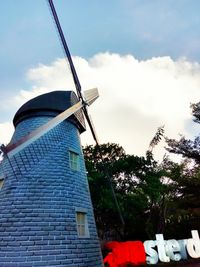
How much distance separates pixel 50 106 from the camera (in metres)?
11.0

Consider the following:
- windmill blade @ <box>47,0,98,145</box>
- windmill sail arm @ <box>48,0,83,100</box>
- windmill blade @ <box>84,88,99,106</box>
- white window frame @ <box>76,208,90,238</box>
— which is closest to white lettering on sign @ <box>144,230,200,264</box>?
white window frame @ <box>76,208,90,238</box>

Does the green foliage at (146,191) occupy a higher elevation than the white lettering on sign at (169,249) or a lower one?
higher

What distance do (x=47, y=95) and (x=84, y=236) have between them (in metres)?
6.40

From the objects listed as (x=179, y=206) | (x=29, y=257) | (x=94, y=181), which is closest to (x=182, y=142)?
(x=179, y=206)

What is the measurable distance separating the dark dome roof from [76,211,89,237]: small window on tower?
415cm

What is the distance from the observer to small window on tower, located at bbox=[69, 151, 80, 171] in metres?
10.2

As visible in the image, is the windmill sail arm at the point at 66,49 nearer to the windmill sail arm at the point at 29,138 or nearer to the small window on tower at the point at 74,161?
the windmill sail arm at the point at 29,138

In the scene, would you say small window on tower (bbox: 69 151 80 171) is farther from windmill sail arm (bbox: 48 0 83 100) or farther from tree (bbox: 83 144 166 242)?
tree (bbox: 83 144 166 242)

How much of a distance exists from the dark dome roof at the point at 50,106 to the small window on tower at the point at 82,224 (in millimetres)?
4146

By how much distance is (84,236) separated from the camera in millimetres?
8648

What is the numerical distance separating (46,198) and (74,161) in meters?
2.38

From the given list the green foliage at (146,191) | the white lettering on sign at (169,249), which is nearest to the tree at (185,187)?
the green foliage at (146,191)

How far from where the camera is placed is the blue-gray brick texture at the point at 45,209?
7.38 meters

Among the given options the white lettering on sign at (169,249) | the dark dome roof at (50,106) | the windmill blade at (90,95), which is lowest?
the white lettering on sign at (169,249)
